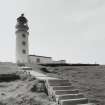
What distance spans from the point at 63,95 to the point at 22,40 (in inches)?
731

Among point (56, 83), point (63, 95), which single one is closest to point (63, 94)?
point (63, 95)

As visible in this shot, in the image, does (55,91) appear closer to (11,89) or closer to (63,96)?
(63,96)

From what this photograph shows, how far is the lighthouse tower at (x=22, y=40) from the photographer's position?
73.2 feet

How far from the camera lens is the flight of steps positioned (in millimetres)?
5074

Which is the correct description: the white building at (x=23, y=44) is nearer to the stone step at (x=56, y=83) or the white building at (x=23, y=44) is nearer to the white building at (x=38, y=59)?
the white building at (x=38, y=59)

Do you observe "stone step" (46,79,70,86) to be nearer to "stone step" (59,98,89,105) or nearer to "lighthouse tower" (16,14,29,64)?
"stone step" (59,98,89,105)

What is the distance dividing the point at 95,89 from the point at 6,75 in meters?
4.26

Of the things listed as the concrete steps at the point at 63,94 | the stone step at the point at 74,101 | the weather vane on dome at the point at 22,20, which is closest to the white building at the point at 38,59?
the weather vane on dome at the point at 22,20

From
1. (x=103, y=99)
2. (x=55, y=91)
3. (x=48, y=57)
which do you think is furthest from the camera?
(x=48, y=57)

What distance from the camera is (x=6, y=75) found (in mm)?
8375

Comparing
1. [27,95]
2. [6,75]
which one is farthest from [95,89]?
[6,75]

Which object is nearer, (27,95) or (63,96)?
(63,96)

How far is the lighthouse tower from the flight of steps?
16.1 metres

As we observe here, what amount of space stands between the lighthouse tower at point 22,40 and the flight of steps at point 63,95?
16.1m
